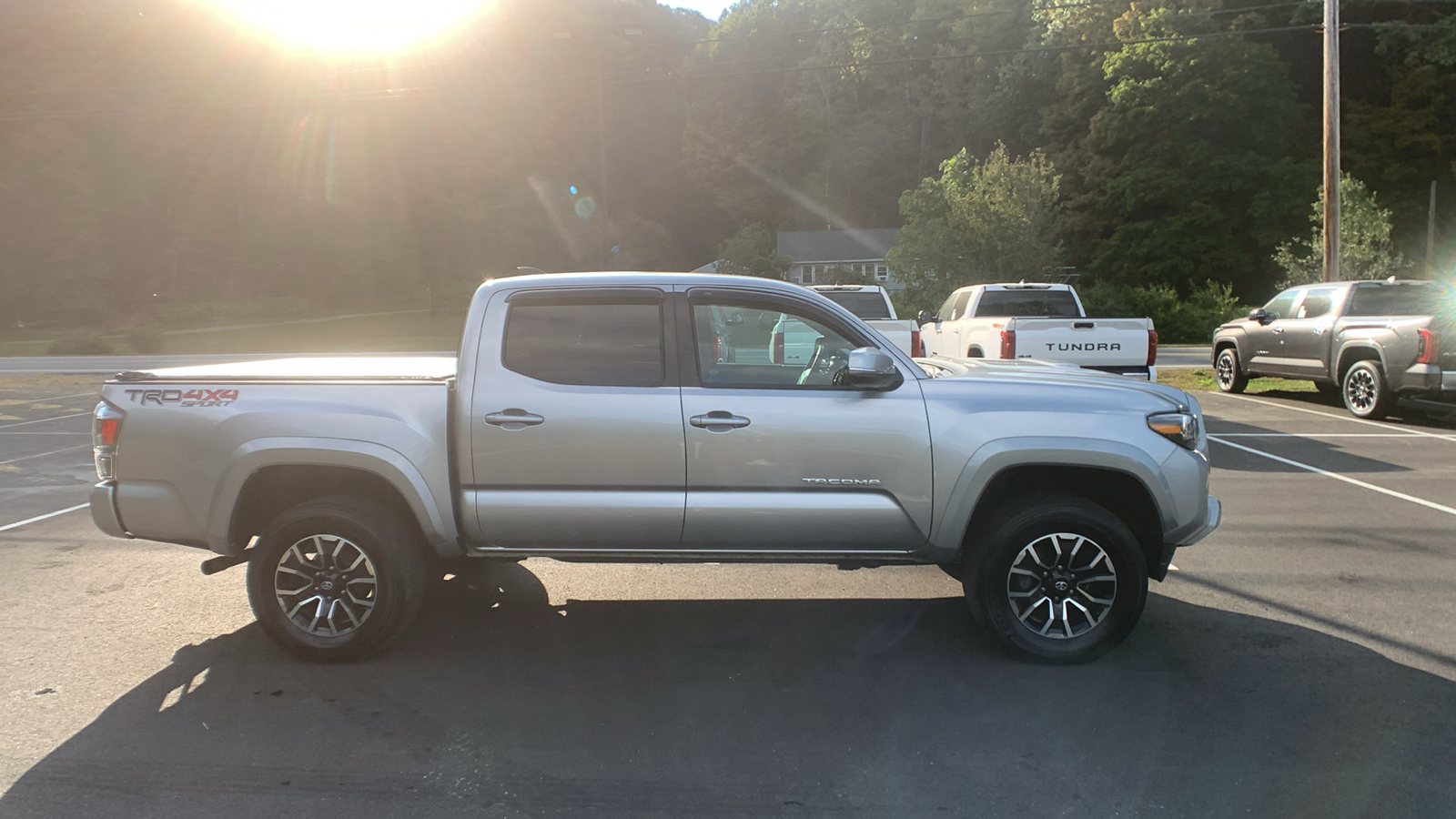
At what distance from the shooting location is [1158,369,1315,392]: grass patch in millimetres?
18469

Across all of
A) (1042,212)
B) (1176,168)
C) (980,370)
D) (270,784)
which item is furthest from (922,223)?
(270,784)

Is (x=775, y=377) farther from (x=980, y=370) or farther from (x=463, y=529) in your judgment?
(x=463, y=529)

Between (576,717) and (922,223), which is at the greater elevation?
(922,223)

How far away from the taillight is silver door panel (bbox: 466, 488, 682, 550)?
12242mm

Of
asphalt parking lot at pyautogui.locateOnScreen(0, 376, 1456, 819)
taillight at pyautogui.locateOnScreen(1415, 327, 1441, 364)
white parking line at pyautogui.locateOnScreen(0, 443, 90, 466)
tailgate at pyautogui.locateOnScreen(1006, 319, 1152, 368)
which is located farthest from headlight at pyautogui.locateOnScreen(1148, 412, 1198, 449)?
white parking line at pyautogui.locateOnScreen(0, 443, 90, 466)

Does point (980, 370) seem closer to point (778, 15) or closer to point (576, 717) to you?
point (576, 717)

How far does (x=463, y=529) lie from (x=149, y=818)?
1.82 meters

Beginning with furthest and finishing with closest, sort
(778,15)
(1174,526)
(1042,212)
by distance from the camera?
1. (778,15)
2. (1042,212)
3. (1174,526)

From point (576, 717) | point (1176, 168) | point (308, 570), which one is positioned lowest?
point (576, 717)

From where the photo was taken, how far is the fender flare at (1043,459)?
15.8 feet

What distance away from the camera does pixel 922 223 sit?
41969mm

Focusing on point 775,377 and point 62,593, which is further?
point 62,593

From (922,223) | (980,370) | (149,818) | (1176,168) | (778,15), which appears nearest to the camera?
(149,818)

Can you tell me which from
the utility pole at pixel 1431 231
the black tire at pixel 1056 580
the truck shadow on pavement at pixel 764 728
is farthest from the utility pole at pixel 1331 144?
the utility pole at pixel 1431 231
